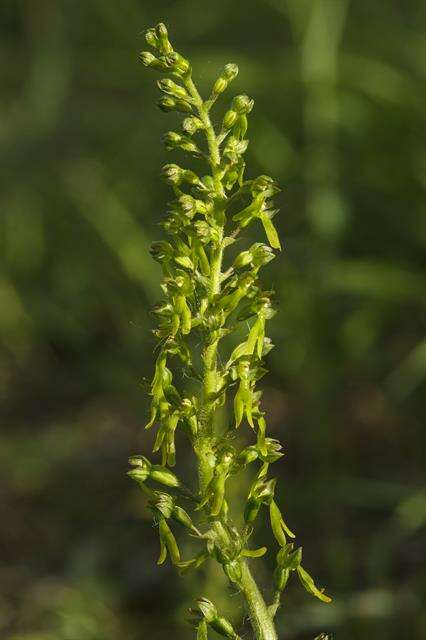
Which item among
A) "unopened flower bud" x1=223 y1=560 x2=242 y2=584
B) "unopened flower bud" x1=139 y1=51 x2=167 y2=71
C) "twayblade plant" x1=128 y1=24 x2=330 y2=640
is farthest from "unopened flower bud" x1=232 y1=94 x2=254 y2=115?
"unopened flower bud" x1=223 y1=560 x2=242 y2=584

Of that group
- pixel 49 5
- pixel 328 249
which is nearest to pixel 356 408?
pixel 328 249

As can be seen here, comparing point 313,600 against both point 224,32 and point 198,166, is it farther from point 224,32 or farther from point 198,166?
point 224,32

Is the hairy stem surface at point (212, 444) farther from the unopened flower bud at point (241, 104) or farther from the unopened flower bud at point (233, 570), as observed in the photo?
the unopened flower bud at point (241, 104)

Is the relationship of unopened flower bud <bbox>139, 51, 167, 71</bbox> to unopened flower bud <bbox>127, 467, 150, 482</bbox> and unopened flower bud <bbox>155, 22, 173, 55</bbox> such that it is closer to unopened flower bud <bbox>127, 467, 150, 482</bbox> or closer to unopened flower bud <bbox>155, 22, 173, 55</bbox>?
unopened flower bud <bbox>155, 22, 173, 55</bbox>

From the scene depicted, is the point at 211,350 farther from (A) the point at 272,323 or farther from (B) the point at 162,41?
(A) the point at 272,323

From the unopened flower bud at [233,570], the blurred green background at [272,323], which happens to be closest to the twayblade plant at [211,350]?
the unopened flower bud at [233,570]
